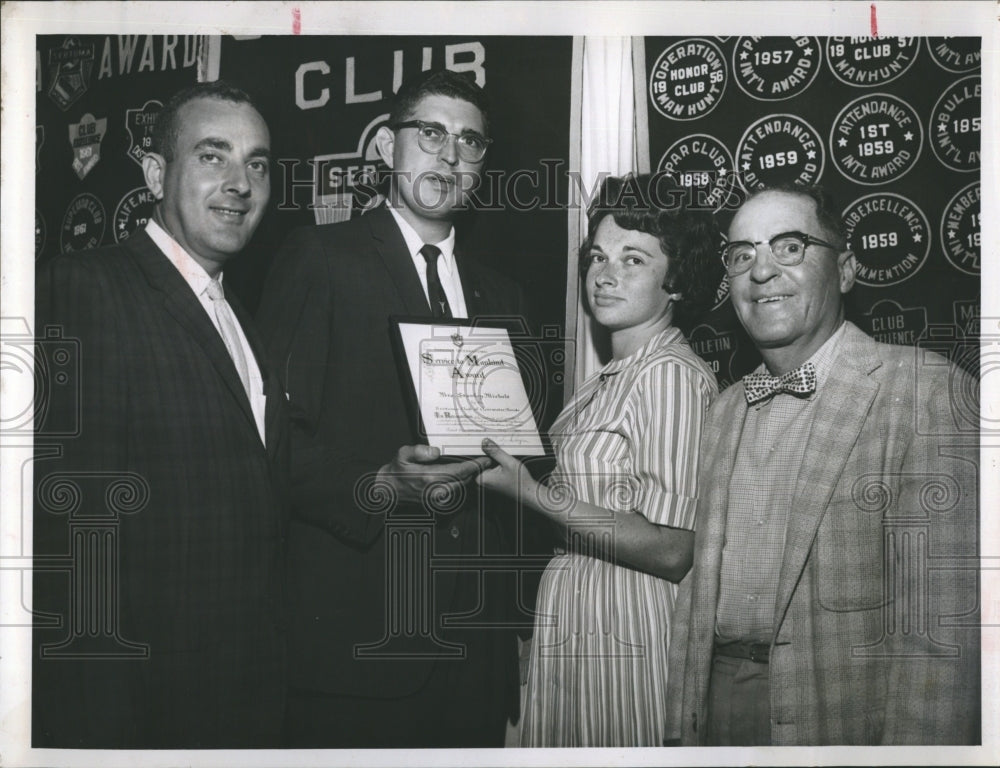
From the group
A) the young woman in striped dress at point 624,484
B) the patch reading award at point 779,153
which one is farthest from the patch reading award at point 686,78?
the young woman in striped dress at point 624,484

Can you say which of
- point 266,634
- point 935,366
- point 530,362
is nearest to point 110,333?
point 266,634

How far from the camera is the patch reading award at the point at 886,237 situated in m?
3.37

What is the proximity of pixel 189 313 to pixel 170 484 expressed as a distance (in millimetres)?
557

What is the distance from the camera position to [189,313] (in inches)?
130

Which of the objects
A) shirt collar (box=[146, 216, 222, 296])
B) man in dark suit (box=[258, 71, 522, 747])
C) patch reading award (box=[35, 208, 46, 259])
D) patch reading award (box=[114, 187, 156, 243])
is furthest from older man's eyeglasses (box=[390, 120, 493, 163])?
patch reading award (box=[35, 208, 46, 259])

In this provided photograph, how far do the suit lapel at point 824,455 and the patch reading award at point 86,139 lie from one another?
8.32ft

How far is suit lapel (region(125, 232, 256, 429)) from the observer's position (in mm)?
3297

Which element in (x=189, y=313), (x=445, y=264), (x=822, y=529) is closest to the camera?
(x=822, y=529)

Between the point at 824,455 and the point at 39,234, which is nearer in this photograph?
the point at 824,455

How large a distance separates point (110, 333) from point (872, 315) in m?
2.50

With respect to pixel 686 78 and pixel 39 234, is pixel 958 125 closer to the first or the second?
pixel 686 78

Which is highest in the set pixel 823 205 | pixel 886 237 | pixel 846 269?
pixel 823 205

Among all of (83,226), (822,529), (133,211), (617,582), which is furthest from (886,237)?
(83,226)

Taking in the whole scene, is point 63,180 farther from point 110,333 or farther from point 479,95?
point 479,95
